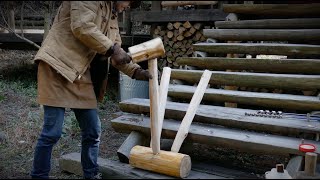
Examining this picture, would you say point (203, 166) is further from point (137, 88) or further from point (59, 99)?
point (137, 88)

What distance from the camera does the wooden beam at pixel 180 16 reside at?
7078 millimetres

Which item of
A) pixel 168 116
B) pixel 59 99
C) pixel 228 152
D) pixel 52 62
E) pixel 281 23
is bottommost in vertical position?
pixel 228 152

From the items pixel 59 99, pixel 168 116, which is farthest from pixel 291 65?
pixel 59 99

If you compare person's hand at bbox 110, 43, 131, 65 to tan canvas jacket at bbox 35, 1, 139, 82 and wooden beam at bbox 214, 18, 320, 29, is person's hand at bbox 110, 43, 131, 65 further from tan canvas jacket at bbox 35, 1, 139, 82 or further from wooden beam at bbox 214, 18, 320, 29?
wooden beam at bbox 214, 18, 320, 29

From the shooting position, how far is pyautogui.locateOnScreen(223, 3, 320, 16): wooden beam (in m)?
5.92

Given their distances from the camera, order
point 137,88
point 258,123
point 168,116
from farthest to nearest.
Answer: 1. point 137,88
2. point 168,116
3. point 258,123

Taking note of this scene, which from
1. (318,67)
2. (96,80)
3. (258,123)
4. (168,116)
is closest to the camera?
(96,80)

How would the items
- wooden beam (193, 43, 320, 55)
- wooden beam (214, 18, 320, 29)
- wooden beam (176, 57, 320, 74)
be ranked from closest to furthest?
wooden beam (176, 57, 320, 74) < wooden beam (193, 43, 320, 55) < wooden beam (214, 18, 320, 29)

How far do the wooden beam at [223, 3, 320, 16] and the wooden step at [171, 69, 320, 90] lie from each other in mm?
2033

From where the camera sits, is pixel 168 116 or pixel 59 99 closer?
pixel 59 99

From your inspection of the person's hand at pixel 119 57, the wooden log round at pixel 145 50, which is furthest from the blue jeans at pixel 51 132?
the wooden log round at pixel 145 50

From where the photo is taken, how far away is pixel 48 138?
2883mm

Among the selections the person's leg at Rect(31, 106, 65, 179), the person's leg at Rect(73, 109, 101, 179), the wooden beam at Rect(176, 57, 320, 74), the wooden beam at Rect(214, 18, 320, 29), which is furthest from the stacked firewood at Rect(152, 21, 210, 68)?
the person's leg at Rect(31, 106, 65, 179)

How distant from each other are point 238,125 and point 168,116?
0.78 metres
